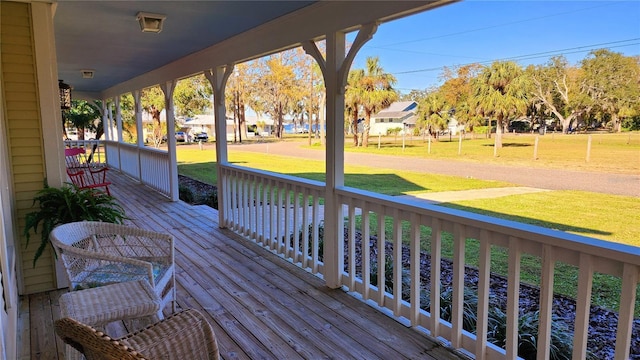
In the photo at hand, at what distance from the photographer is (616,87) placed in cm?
375

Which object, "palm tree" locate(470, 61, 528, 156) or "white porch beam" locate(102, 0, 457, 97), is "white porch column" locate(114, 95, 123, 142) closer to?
"white porch beam" locate(102, 0, 457, 97)

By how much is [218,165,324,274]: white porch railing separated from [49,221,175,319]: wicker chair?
1333 millimetres

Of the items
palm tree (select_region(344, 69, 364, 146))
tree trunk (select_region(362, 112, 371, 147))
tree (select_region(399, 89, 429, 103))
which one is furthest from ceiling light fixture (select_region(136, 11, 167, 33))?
tree trunk (select_region(362, 112, 371, 147))

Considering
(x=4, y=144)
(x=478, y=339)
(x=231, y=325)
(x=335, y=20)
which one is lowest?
(x=231, y=325)

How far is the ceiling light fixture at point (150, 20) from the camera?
3.35m

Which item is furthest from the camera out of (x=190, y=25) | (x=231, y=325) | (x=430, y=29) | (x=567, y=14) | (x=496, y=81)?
(x=430, y=29)

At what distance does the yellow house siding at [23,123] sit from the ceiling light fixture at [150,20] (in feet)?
2.62

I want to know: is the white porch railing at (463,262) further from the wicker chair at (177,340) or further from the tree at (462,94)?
the tree at (462,94)

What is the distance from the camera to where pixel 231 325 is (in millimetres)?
2682

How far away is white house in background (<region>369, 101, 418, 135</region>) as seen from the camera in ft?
42.8

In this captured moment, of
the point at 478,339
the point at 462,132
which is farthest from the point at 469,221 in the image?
the point at 462,132

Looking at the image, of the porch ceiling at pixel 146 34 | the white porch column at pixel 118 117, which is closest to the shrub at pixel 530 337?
the porch ceiling at pixel 146 34

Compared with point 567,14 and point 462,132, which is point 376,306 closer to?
point 567,14

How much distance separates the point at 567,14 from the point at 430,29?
605 centimetres
